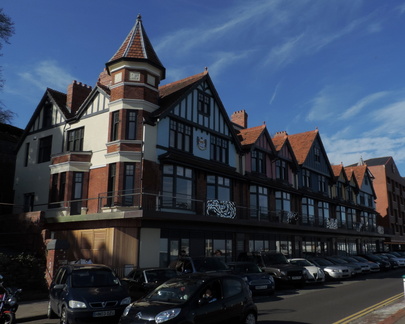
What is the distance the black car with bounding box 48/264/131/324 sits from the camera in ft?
30.8

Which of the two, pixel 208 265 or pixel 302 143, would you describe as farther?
pixel 302 143

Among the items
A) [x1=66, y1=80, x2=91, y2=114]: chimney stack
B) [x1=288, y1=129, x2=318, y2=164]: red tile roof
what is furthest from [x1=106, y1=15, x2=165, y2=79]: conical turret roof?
[x1=288, y1=129, x2=318, y2=164]: red tile roof

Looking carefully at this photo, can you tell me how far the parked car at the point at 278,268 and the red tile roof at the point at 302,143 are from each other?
49.8 ft

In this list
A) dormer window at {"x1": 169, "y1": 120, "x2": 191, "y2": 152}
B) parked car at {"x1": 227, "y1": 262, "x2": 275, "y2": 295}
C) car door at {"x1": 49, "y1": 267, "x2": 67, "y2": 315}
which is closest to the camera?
car door at {"x1": 49, "y1": 267, "x2": 67, "y2": 315}

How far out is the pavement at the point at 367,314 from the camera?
945cm

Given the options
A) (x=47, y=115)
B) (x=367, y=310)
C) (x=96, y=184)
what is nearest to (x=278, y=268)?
(x=367, y=310)

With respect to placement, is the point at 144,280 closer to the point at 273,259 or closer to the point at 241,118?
the point at 273,259

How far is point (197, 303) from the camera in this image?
7.56 metres

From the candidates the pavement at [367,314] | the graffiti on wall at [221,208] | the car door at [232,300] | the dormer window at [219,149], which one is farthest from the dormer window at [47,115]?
the car door at [232,300]

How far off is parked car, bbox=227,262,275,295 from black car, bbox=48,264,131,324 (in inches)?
224

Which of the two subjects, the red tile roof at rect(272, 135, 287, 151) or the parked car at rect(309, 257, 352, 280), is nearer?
the parked car at rect(309, 257, 352, 280)

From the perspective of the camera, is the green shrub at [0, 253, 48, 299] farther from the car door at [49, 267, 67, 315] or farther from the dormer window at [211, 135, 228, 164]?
the dormer window at [211, 135, 228, 164]

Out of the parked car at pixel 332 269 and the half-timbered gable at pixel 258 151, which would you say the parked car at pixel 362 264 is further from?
the half-timbered gable at pixel 258 151

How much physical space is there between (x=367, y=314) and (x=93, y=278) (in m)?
7.60
